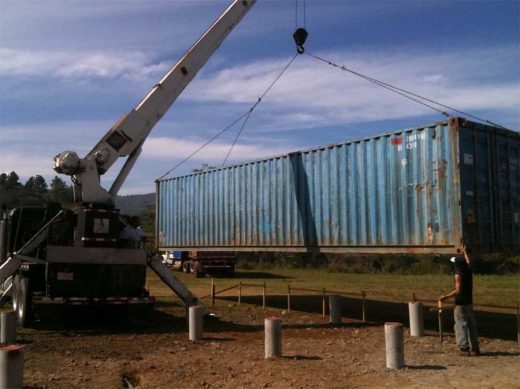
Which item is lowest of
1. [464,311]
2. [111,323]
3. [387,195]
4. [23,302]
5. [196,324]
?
[111,323]

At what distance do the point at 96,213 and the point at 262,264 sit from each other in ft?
99.2

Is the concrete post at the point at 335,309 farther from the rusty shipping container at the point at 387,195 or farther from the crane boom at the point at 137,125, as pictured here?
the crane boom at the point at 137,125

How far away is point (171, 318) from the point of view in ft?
43.6

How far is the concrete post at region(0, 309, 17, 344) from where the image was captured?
932cm

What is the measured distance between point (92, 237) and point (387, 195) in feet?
20.7

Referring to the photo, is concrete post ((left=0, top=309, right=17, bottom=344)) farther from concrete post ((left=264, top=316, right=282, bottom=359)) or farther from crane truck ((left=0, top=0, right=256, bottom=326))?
concrete post ((left=264, top=316, right=282, bottom=359))

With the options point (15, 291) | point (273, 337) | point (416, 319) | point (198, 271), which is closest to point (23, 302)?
point (15, 291)


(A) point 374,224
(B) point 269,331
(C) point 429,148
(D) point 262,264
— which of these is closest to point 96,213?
(B) point 269,331

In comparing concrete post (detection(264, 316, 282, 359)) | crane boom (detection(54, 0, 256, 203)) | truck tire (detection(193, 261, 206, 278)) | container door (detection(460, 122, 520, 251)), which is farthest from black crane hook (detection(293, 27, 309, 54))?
truck tire (detection(193, 261, 206, 278))

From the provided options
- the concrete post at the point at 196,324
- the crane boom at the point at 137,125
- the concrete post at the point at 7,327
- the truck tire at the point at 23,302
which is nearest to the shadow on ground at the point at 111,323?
the truck tire at the point at 23,302

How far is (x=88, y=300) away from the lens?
35.9ft

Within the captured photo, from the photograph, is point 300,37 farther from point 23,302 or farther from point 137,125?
point 23,302

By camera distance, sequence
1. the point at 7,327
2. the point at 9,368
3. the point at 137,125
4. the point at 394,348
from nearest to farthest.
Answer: the point at 9,368 < the point at 394,348 < the point at 7,327 < the point at 137,125

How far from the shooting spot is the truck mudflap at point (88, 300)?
10719 millimetres
